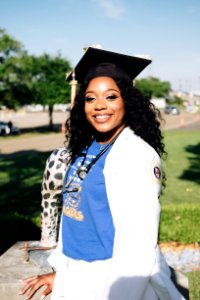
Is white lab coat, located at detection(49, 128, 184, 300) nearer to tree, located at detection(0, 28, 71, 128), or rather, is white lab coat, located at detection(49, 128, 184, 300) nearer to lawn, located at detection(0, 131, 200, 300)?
lawn, located at detection(0, 131, 200, 300)

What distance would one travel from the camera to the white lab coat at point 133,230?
160cm

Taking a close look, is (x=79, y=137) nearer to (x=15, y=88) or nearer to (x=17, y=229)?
(x=17, y=229)

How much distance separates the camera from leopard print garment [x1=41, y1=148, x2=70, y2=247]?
2904mm

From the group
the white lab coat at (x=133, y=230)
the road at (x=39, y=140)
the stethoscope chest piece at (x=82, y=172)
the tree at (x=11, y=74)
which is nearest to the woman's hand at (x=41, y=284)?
the white lab coat at (x=133, y=230)

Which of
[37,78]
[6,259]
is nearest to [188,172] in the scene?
[6,259]

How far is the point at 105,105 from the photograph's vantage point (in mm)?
2037

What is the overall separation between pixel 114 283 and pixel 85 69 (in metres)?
1.48

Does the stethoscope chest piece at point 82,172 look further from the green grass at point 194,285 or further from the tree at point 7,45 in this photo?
the tree at point 7,45

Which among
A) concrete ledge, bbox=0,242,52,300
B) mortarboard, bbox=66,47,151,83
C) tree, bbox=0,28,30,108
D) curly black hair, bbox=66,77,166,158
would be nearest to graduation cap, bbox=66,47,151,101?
mortarboard, bbox=66,47,151,83

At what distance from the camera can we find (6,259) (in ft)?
11.4

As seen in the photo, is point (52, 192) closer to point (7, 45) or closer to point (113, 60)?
point (113, 60)

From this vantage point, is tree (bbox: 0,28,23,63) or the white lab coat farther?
tree (bbox: 0,28,23,63)

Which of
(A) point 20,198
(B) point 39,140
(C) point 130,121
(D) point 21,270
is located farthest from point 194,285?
(B) point 39,140

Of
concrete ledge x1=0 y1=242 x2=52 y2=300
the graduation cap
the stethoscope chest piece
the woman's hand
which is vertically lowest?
concrete ledge x1=0 y1=242 x2=52 y2=300
